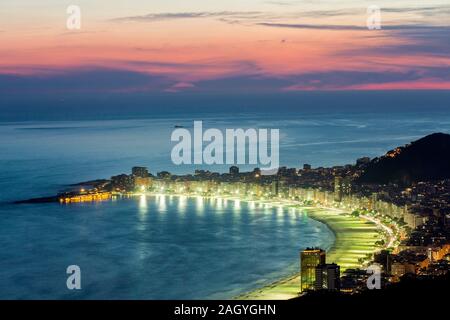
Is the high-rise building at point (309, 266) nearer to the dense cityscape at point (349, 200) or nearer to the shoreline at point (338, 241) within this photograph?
the dense cityscape at point (349, 200)

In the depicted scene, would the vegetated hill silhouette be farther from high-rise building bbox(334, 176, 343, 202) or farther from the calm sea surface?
the calm sea surface

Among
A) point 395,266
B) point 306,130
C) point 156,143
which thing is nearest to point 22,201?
point 395,266

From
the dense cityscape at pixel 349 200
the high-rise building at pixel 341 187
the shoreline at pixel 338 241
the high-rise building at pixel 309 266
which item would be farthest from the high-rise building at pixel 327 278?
the high-rise building at pixel 341 187

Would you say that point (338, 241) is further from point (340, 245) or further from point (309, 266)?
point (309, 266)

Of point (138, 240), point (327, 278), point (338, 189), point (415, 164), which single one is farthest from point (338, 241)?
point (415, 164)
